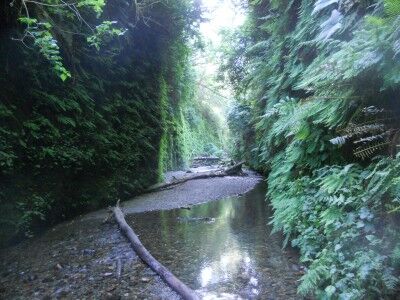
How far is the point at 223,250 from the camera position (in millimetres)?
5215

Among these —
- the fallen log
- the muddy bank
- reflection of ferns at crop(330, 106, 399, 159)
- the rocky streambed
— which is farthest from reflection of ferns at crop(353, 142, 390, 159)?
the muddy bank

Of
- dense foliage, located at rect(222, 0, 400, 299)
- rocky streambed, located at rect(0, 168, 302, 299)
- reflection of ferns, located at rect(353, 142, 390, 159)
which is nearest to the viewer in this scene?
dense foliage, located at rect(222, 0, 400, 299)

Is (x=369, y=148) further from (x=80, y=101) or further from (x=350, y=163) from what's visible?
(x=80, y=101)

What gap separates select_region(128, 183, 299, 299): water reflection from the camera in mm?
A: 3906

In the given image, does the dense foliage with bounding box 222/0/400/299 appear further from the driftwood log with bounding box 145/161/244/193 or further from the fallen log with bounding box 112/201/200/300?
the driftwood log with bounding box 145/161/244/193

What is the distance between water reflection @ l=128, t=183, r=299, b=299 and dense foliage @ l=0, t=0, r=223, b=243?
1.90 metres

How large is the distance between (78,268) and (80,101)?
461 cm

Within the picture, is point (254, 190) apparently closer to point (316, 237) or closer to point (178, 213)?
point (178, 213)

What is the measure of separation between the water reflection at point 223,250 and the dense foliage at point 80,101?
1904 millimetres

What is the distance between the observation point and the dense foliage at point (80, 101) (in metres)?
5.93

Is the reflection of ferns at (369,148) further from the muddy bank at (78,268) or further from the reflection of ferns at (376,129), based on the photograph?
the muddy bank at (78,268)

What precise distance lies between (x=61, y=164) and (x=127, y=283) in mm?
3941

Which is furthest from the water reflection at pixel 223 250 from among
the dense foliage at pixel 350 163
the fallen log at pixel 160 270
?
the dense foliage at pixel 350 163

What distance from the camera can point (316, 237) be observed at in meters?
3.93
